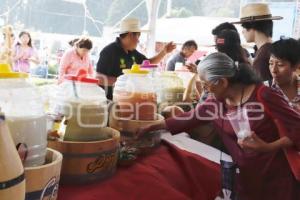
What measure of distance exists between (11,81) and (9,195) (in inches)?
8.6

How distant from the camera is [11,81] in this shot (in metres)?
0.59

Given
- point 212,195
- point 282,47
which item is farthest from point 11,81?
point 282,47

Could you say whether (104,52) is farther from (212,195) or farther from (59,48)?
(59,48)

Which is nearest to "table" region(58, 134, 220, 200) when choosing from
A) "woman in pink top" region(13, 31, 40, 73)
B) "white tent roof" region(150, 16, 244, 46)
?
"woman in pink top" region(13, 31, 40, 73)

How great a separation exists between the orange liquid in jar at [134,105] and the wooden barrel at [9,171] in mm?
647

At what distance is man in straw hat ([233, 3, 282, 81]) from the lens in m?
1.89

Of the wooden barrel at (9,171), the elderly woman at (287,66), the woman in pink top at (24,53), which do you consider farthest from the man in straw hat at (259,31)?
the woman in pink top at (24,53)

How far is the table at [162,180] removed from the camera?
777 millimetres

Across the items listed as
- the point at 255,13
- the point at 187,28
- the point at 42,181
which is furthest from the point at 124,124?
the point at 187,28

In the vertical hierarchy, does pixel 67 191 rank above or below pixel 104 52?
below

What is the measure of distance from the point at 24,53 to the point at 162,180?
10.4 feet

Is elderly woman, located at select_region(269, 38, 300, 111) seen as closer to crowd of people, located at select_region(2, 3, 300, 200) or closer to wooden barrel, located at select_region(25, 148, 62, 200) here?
crowd of people, located at select_region(2, 3, 300, 200)

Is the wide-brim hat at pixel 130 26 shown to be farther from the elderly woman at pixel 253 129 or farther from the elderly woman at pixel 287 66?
the elderly woman at pixel 253 129

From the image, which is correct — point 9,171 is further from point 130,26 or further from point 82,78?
point 130,26
